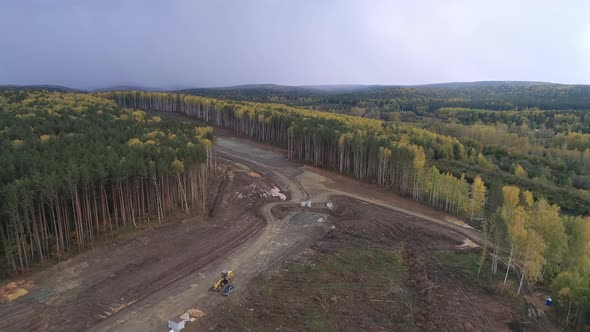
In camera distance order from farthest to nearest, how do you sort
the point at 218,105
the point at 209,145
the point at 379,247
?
the point at 218,105 < the point at 209,145 < the point at 379,247

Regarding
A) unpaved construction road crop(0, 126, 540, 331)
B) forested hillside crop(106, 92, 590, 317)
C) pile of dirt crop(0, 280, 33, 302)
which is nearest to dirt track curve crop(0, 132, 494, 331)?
unpaved construction road crop(0, 126, 540, 331)

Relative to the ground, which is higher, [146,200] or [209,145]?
[209,145]

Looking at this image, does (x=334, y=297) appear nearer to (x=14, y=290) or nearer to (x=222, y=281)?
(x=222, y=281)

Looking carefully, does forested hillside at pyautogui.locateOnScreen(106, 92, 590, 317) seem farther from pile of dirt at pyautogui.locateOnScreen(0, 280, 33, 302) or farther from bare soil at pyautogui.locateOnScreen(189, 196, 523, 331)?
pile of dirt at pyautogui.locateOnScreen(0, 280, 33, 302)

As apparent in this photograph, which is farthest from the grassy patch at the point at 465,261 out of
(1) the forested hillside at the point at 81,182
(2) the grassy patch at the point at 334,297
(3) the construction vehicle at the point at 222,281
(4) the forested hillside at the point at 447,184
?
(1) the forested hillside at the point at 81,182

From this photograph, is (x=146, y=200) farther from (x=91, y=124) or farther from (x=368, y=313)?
(x=368, y=313)

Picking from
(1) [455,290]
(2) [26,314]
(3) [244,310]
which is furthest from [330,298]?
(2) [26,314]

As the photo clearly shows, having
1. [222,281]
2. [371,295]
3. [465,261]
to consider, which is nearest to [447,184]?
[465,261]
